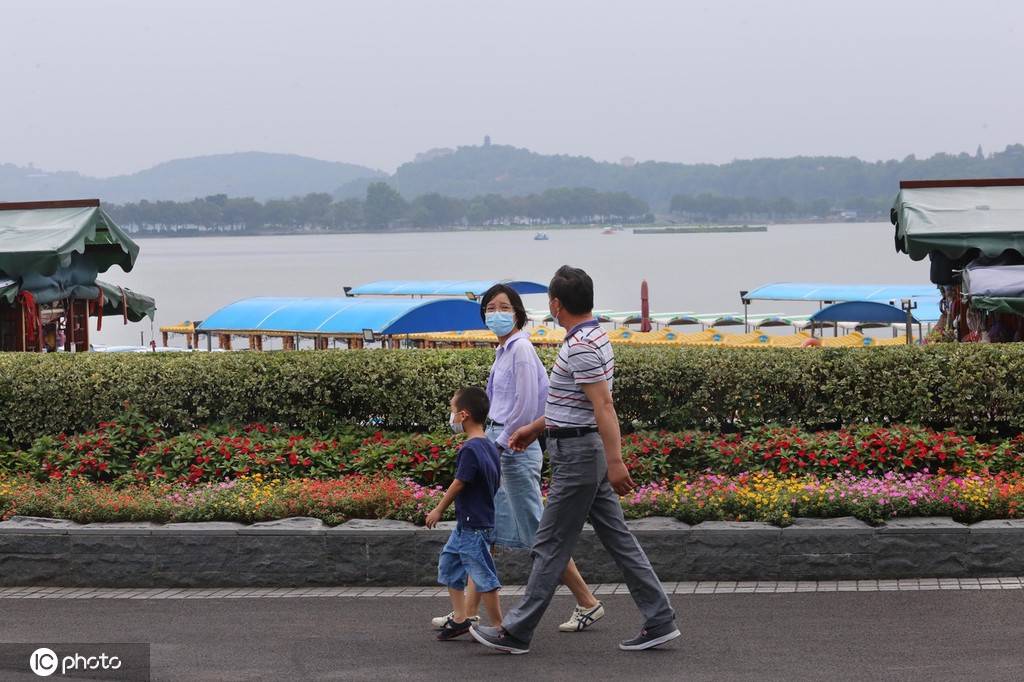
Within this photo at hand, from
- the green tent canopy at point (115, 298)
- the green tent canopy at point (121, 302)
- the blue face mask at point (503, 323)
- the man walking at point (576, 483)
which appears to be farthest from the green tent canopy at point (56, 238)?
the man walking at point (576, 483)

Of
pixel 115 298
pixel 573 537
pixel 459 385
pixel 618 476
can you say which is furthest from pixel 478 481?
pixel 115 298

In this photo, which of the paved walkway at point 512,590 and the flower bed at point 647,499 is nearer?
the paved walkway at point 512,590

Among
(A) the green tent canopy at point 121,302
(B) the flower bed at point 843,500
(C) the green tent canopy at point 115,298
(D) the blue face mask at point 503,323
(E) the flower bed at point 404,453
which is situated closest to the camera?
(D) the blue face mask at point 503,323

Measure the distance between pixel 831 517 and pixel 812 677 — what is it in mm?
2324

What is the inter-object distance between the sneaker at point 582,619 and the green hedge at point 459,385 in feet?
10.5

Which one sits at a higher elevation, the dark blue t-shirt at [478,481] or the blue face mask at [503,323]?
the blue face mask at [503,323]

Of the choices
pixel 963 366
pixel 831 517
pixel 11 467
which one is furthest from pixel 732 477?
pixel 11 467

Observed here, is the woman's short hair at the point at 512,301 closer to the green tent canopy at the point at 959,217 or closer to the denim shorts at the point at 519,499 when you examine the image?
the denim shorts at the point at 519,499

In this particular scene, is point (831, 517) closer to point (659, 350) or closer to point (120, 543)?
point (659, 350)

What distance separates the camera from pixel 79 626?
743 centimetres

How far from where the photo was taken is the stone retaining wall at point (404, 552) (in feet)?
25.7

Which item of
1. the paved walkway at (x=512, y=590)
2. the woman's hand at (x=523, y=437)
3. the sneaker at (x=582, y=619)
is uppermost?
the woman's hand at (x=523, y=437)

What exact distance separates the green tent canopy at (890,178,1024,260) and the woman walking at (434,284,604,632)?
7803 mm

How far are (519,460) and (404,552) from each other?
1.63 meters
